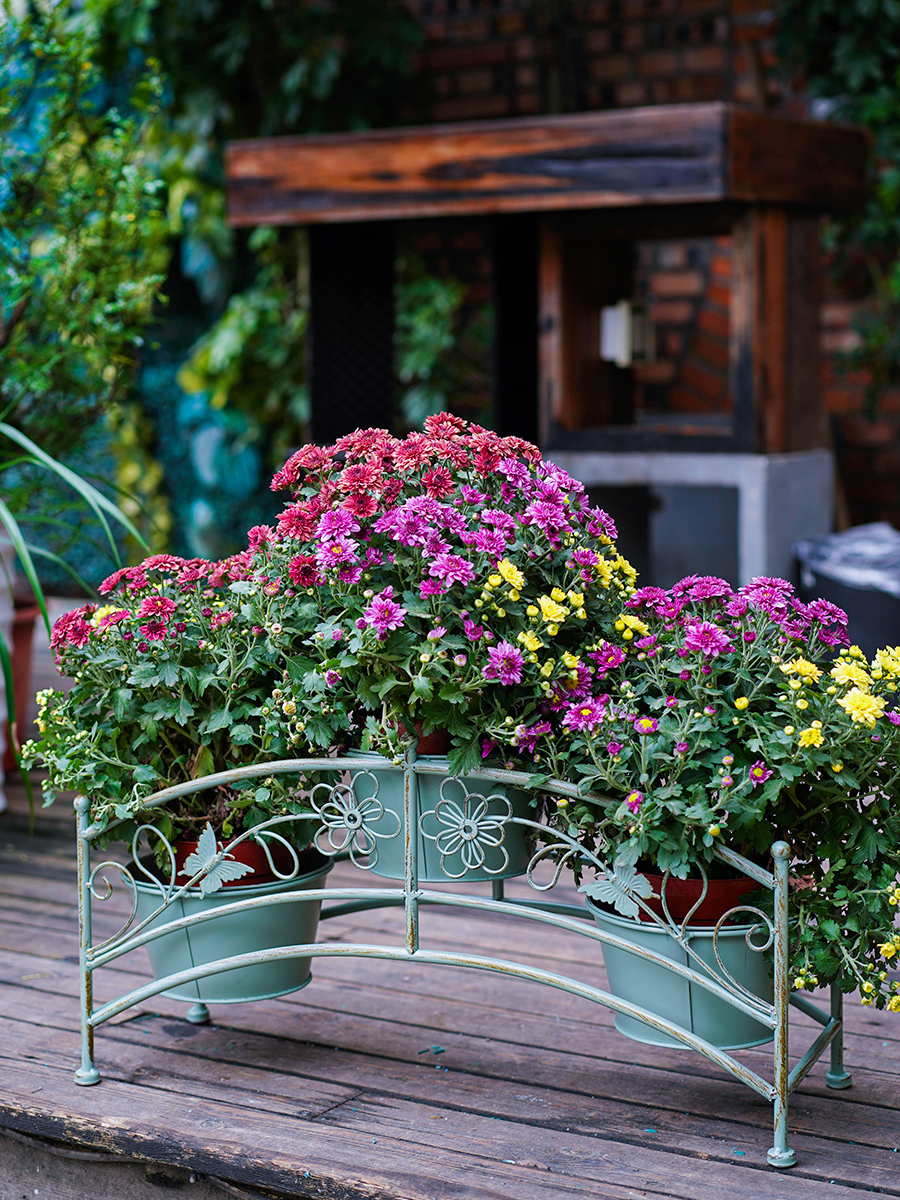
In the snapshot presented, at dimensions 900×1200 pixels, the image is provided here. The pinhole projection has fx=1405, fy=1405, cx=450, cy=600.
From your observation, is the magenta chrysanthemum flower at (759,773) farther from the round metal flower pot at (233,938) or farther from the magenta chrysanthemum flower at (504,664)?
the round metal flower pot at (233,938)

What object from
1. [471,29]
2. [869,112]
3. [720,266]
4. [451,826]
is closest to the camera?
[451,826]

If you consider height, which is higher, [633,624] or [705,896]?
[633,624]

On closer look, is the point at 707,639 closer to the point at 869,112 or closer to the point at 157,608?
the point at 157,608

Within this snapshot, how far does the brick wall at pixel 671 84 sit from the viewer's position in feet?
15.5

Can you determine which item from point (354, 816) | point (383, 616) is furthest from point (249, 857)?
point (383, 616)

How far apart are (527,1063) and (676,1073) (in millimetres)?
205

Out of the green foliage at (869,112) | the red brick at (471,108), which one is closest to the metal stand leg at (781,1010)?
the green foliage at (869,112)

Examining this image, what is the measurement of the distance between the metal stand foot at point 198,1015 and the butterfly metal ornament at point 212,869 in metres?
0.35

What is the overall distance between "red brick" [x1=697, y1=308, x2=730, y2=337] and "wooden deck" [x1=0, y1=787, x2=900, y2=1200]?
3058 mm

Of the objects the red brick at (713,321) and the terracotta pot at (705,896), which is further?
the red brick at (713,321)

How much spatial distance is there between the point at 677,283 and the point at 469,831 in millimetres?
3560

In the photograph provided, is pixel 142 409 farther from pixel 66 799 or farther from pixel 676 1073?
pixel 676 1073

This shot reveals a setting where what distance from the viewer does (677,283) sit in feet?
16.1

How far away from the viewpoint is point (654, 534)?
468cm
